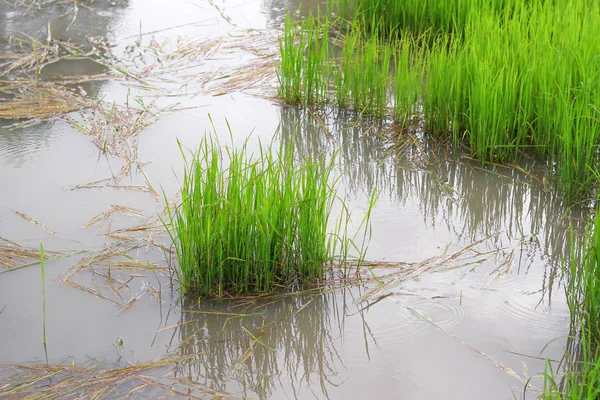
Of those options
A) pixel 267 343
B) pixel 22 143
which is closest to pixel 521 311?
pixel 267 343

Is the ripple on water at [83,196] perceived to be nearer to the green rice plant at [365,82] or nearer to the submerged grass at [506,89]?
the submerged grass at [506,89]

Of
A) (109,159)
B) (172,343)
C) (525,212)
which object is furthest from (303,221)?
(109,159)

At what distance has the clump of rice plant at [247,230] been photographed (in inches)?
91.3

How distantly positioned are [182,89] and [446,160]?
1674 mm

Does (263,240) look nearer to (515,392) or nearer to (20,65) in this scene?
(515,392)

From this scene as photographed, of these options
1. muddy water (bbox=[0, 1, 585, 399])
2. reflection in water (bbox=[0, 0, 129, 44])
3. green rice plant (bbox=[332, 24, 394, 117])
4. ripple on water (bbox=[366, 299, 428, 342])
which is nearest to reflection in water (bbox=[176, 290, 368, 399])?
muddy water (bbox=[0, 1, 585, 399])


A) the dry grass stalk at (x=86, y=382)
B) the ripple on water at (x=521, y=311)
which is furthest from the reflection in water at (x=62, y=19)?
the ripple on water at (x=521, y=311)

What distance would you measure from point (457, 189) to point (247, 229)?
1212 millimetres

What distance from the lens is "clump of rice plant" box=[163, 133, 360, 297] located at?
2.32 meters

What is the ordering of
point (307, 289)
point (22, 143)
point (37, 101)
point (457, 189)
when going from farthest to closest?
point (37, 101)
point (22, 143)
point (457, 189)
point (307, 289)

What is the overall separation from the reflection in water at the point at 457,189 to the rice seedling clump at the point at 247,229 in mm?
677

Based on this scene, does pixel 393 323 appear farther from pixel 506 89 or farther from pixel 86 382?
pixel 506 89

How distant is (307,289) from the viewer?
2.45 metres

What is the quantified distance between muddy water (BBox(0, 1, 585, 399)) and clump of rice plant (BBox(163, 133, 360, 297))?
9 cm
